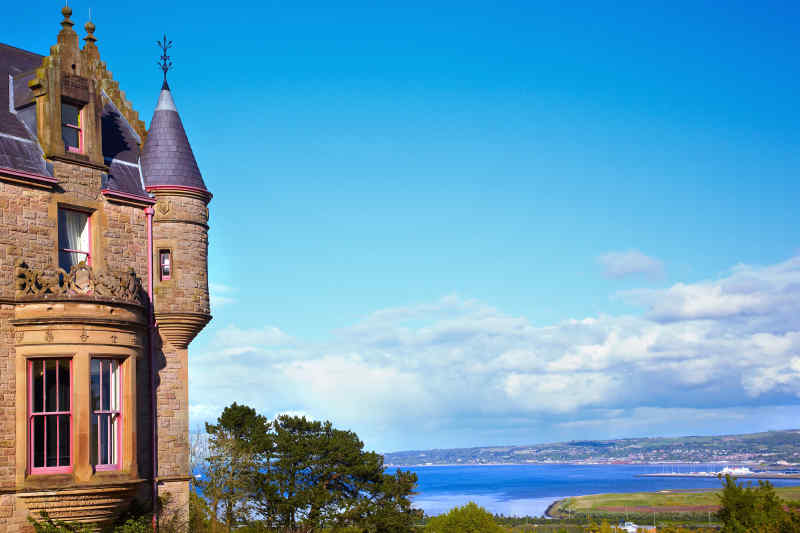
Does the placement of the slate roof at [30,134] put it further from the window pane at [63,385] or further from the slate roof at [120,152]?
the window pane at [63,385]

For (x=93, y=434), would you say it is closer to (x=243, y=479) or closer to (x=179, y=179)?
(x=179, y=179)

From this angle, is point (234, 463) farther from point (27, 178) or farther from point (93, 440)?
point (27, 178)

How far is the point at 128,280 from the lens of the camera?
24.0 metres

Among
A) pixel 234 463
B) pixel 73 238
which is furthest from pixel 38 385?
pixel 234 463

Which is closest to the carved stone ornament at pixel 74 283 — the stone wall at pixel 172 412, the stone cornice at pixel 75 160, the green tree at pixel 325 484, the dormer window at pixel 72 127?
the stone wall at pixel 172 412

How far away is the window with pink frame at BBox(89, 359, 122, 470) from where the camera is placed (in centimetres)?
2302

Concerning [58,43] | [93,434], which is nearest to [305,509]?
[93,434]

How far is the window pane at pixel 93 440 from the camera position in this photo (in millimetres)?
22536

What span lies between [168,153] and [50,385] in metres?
8.54

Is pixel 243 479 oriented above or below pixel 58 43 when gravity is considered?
below

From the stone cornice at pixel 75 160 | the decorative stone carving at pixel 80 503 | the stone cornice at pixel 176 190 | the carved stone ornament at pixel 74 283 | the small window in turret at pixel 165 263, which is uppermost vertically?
the stone cornice at pixel 75 160

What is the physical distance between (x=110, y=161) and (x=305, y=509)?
61.3 ft

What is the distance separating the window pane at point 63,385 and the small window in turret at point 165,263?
4745 mm

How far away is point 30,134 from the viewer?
24.8 metres
